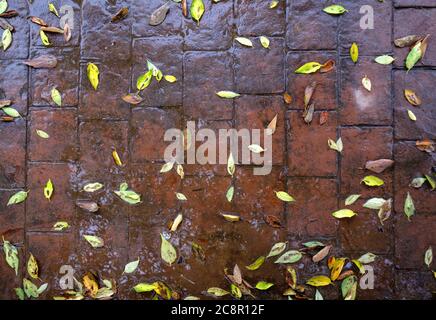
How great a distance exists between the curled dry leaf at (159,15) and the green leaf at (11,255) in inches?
67.4

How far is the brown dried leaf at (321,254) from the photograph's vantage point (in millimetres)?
2299

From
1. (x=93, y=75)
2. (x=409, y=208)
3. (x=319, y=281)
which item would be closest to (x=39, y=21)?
(x=93, y=75)

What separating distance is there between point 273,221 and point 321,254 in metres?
0.36

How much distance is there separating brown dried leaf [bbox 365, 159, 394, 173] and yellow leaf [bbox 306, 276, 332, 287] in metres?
0.74

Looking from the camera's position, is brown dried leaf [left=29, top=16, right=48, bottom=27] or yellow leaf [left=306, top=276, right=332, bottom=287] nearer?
yellow leaf [left=306, top=276, right=332, bottom=287]

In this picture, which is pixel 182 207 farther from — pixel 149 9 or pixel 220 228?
pixel 149 9

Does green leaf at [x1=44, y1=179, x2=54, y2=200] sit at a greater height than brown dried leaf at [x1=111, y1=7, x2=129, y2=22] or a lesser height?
lesser

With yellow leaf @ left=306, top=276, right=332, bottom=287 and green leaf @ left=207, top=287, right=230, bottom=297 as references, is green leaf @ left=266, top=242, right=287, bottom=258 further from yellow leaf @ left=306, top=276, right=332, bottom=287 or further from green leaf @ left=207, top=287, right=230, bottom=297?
green leaf @ left=207, top=287, right=230, bottom=297

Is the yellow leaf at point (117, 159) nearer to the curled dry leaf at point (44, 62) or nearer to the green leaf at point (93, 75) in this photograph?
the green leaf at point (93, 75)

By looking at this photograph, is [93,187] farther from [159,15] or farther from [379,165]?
[379,165]

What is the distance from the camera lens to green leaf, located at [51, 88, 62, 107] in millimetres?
2410

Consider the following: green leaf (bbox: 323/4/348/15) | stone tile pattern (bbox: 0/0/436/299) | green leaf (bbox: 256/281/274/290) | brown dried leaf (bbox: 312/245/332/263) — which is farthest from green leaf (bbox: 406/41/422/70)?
green leaf (bbox: 256/281/274/290)
